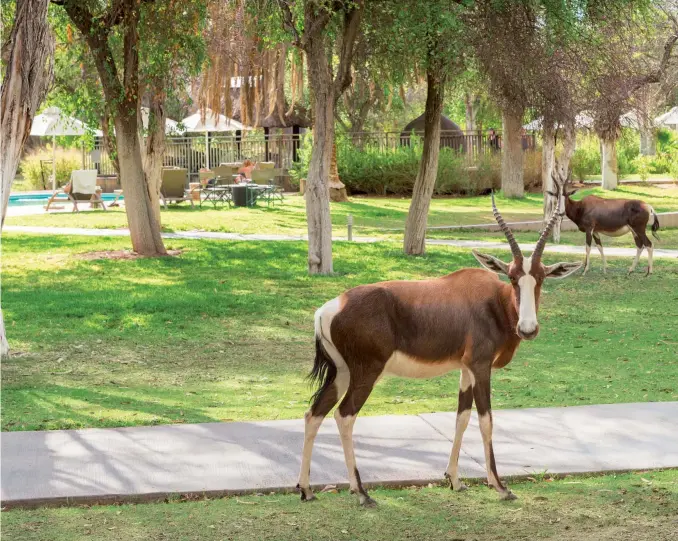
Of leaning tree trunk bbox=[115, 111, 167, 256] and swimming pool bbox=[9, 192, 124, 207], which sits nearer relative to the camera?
leaning tree trunk bbox=[115, 111, 167, 256]

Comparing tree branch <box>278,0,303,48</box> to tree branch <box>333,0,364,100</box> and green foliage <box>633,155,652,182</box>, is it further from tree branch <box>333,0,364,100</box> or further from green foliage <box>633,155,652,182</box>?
green foliage <box>633,155,652,182</box>

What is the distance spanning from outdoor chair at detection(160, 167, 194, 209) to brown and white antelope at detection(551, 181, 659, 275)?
53.8 feet

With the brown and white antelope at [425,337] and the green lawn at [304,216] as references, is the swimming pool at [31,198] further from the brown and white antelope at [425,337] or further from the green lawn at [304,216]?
the brown and white antelope at [425,337]

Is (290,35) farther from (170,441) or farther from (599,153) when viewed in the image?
(599,153)

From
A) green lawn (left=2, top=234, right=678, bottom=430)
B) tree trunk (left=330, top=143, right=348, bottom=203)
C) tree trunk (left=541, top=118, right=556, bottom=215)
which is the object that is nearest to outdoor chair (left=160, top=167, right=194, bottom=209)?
tree trunk (left=330, top=143, right=348, bottom=203)

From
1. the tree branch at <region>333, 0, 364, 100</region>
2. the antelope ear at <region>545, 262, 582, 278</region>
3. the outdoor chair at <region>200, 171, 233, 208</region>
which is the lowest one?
the outdoor chair at <region>200, 171, 233, 208</region>

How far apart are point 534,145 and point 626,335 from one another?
28.8 m

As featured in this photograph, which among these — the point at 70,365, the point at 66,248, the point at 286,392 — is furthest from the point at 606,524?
the point at 66,248

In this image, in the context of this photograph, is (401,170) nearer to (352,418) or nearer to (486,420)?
(486,420)

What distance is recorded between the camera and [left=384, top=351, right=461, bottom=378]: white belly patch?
6.79 meters

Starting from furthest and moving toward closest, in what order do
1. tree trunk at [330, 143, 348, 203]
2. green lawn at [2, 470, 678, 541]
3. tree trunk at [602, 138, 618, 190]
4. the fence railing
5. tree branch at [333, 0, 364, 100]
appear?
the fence railing, tree trunk at [602, 138, 618, 190], tree trunk at [330, 143, 348, 203], tree branch at [333, 0, 364, 100], green lawn at [2, 470, 678, 541]

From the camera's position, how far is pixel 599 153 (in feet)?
151

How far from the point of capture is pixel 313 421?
6.70 m

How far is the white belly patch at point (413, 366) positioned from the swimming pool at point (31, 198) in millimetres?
30992
